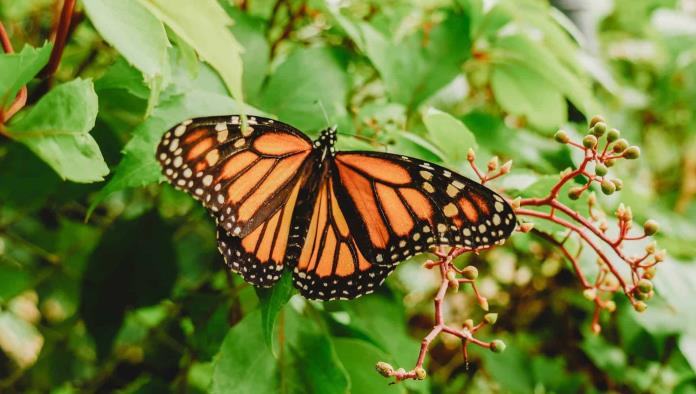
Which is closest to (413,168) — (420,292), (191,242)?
(191,242)

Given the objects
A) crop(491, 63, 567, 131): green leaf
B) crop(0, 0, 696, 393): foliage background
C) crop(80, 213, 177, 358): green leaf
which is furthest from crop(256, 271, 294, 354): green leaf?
crop(491, 63, 567, 131): green leaf

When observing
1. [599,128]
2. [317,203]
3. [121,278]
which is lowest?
[121,278]

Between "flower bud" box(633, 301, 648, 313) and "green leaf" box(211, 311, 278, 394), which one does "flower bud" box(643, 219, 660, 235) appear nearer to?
"flower bud" box(633, 301, 648, 313)

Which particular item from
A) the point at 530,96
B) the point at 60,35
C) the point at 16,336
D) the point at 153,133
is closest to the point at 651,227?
the point at 530,96

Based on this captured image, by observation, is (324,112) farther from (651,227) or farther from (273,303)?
(651,227)

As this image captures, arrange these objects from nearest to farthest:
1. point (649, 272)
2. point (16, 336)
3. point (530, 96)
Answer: point (649, 272)
point (530, 96)
point (16, 336)

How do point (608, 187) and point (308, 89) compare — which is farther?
point (308, 89)

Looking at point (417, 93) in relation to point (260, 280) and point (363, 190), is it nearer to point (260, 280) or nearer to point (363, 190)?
point (363, 190)
